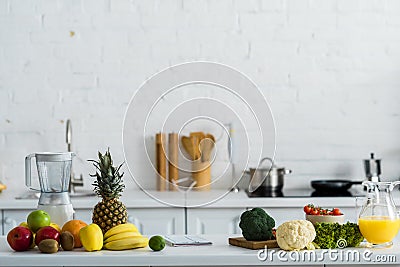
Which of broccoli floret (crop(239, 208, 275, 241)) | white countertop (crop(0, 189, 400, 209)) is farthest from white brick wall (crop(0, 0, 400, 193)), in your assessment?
broccoli floret (crop(239, 208, 275, 241))

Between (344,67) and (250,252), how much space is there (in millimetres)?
2512

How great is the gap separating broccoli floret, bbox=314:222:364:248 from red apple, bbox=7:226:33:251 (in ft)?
3.45

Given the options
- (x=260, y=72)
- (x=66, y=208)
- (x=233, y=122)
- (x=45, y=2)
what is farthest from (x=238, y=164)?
(x=66, y=208)

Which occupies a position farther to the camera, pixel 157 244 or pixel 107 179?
pixel 107 179

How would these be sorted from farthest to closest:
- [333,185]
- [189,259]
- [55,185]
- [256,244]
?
[333,185], [55,185], [256,244], [189,259]

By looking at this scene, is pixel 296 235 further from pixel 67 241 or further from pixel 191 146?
pixel 191 146

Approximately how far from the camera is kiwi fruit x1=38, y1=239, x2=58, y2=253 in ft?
8.45

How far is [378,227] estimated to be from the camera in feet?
8.61

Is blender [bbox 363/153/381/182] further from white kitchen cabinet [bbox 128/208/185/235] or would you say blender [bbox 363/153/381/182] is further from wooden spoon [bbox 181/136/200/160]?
white kitchen cabinet [bbox 128/208/185/235]

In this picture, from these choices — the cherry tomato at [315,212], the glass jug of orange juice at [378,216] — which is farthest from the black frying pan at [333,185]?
the glass jug of orange juice at [378,216]

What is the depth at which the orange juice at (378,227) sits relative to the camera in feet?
8.60

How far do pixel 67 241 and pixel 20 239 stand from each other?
168mm

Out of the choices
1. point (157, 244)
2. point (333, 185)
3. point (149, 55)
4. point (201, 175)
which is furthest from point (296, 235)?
point (149, 55)

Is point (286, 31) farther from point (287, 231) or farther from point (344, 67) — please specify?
point (287, 231)
